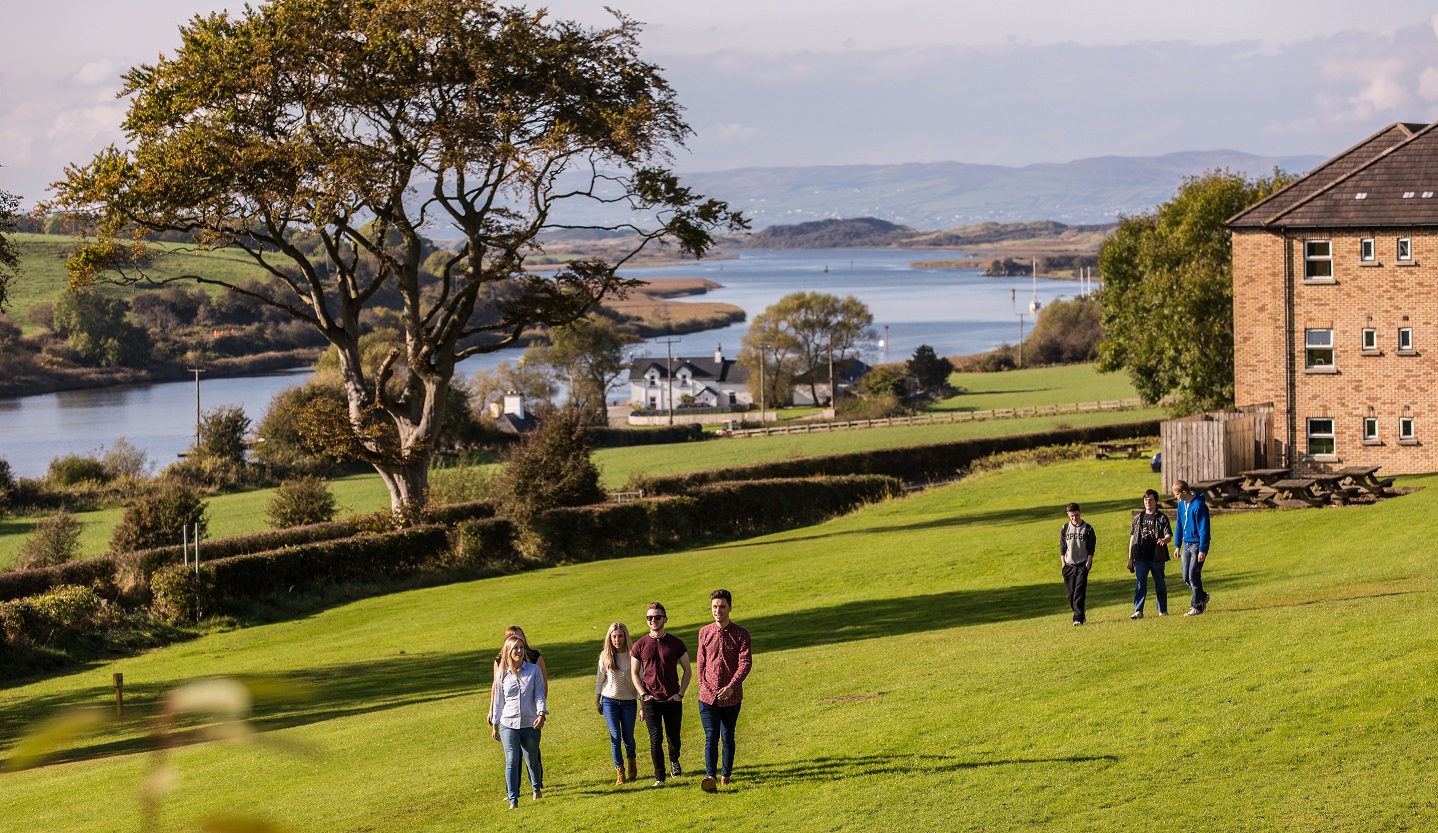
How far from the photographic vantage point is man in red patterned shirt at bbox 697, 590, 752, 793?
1377cm

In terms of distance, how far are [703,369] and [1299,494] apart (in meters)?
119

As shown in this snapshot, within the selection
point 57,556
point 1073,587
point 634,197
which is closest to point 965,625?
point 1073,587

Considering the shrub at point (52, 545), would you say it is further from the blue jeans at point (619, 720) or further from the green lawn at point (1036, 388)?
the green lawn at point (1036, 388)

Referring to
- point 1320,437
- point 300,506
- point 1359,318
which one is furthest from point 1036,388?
point 300,506

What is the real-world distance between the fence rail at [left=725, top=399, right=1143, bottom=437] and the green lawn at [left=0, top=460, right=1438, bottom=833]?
234ft

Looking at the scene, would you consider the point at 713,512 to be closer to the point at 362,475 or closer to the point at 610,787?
the point at 610,787

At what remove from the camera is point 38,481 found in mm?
81375

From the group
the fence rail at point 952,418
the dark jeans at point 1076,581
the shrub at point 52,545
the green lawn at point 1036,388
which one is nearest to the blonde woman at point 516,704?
the dark jeans at point 1076,581

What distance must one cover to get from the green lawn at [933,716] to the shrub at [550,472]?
1288cm

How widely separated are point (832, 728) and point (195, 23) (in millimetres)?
30756

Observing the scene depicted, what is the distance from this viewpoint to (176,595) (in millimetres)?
36094

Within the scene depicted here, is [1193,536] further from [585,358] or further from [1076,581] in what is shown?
[585,358]

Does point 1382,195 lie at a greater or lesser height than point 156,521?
greater

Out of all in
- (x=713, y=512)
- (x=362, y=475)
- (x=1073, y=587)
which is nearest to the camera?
(x=1073, y=587)
